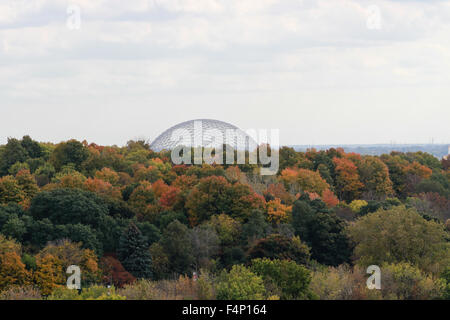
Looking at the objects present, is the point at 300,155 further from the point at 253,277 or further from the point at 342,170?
the point at 253,277

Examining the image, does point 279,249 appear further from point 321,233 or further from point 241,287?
point 241,287

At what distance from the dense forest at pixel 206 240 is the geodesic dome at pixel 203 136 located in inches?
1467

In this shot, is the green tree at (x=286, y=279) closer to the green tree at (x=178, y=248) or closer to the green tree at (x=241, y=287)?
the green tree at (x=241, y=287)

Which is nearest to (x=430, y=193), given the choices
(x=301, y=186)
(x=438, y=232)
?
(x=301, y=186)


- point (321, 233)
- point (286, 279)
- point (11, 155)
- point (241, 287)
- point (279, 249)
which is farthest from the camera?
point (11, 155)

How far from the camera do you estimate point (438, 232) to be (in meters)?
51.1

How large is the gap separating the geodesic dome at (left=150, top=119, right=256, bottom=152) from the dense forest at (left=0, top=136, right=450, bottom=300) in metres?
37.3

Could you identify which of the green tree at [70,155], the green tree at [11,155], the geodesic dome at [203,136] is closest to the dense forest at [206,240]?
the green tree at [70,155]

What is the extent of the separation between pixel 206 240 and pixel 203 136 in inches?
2577

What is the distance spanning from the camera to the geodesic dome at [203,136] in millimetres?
116125

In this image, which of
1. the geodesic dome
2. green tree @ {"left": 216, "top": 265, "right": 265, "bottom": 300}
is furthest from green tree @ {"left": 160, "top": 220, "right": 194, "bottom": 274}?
the geodesic dome

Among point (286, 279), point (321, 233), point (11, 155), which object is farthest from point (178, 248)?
point (11, 155)

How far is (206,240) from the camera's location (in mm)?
53531
